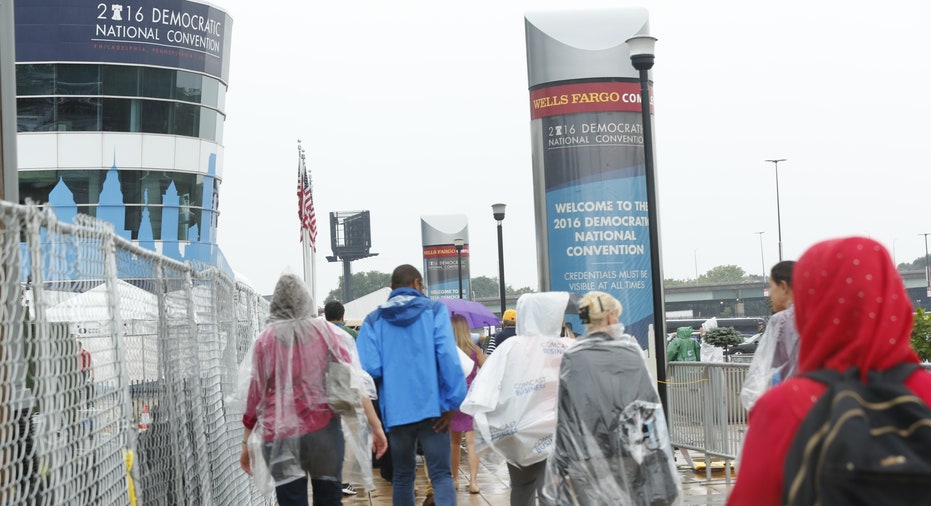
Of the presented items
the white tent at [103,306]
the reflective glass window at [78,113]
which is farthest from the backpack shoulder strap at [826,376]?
the reflective glass window at [78,113]

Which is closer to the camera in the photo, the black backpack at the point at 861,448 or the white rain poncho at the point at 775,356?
the black backpack at the point at 861,448

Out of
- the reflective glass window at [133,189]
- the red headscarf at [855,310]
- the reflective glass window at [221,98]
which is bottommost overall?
the red headscarf at [855,310]

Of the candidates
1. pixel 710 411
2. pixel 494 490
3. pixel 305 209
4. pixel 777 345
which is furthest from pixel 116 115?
pixel 777 345

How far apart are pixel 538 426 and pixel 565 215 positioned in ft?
28.5

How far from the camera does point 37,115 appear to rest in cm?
4384

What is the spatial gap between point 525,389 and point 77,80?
39867mm

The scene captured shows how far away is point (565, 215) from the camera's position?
51.8ft

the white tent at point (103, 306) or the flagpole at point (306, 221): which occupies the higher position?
the flagpole at point (306, 221)

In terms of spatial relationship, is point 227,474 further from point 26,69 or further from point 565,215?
point 26,69

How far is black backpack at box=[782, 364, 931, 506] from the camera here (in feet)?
7.57

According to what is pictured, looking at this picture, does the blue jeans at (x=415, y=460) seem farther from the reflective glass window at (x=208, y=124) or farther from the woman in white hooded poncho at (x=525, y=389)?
the reflective glass window at (x=208, y=124)

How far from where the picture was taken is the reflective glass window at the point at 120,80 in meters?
43.8

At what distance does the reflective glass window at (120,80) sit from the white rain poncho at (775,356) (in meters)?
40.4

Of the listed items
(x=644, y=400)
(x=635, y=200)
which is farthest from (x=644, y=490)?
(x=635, y=200)
